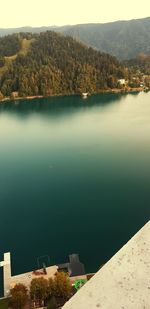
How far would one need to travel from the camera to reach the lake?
38.1 metres

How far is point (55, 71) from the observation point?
172 m

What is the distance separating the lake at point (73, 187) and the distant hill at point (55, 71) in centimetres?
5716

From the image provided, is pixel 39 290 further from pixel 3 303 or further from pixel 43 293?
pixel 3 303

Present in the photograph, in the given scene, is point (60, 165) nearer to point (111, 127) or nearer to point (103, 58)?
point (111, 127)

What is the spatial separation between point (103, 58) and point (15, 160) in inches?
5377

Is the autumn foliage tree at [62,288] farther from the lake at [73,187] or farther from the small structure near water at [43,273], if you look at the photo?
the lake at [73,187]

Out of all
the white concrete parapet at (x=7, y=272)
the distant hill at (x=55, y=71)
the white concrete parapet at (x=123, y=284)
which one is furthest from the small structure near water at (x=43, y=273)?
the distant hill at (x=55, y=71)

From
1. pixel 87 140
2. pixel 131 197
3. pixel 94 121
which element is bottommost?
pixel 131 197

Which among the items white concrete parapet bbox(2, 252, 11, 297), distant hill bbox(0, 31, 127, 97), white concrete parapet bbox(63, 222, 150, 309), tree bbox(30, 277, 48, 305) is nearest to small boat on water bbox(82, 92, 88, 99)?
distant hill bbox(0, 31, 127, 97)

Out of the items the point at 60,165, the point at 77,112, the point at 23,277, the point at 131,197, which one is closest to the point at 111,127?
the point at 77,112

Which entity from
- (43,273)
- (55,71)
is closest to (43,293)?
(43,273)

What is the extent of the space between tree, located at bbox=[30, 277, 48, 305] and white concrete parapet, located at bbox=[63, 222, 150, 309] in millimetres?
25038

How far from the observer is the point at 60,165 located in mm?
64625

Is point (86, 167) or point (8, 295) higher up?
point (86, 167)
